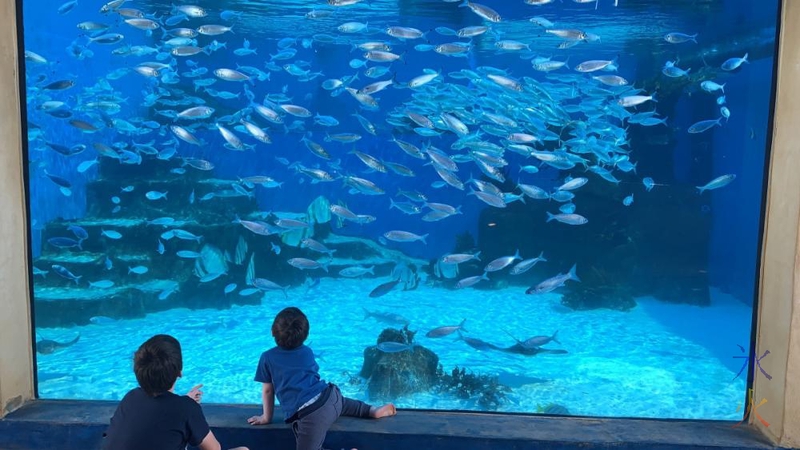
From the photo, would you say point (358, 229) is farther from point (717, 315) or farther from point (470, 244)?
point (717, 315)

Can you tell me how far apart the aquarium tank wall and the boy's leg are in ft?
11.7

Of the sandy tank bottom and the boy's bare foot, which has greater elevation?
the boy's bare foot

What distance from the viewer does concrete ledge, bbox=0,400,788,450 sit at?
329 cm

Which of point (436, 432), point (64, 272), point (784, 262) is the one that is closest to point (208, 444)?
point (436, 432)

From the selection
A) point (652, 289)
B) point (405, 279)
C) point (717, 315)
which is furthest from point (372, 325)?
point (717, 315)

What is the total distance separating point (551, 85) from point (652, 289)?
6.59 metres

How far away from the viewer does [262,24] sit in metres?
16.9

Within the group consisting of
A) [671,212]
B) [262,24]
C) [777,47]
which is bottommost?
[671,212]

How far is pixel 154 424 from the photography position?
7.30 feet

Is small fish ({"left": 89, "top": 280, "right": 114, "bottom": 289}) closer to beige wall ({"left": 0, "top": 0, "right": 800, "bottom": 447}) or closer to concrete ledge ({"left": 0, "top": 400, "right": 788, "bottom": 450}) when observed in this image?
beige wall ({"left": 0, "top": 0, "right": 800, "bottom": 447})

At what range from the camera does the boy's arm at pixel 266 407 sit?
10.6ft

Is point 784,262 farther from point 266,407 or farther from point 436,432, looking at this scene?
point 266,407

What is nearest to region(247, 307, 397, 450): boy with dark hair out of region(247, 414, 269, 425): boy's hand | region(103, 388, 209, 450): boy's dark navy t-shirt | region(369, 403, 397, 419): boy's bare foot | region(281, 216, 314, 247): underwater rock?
region(247, 414, 269, 425): boy's hand

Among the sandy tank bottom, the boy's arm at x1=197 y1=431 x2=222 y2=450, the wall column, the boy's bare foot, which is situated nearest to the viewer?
the boy's arm at x1=197 y1=431 x2=222 y2=450
